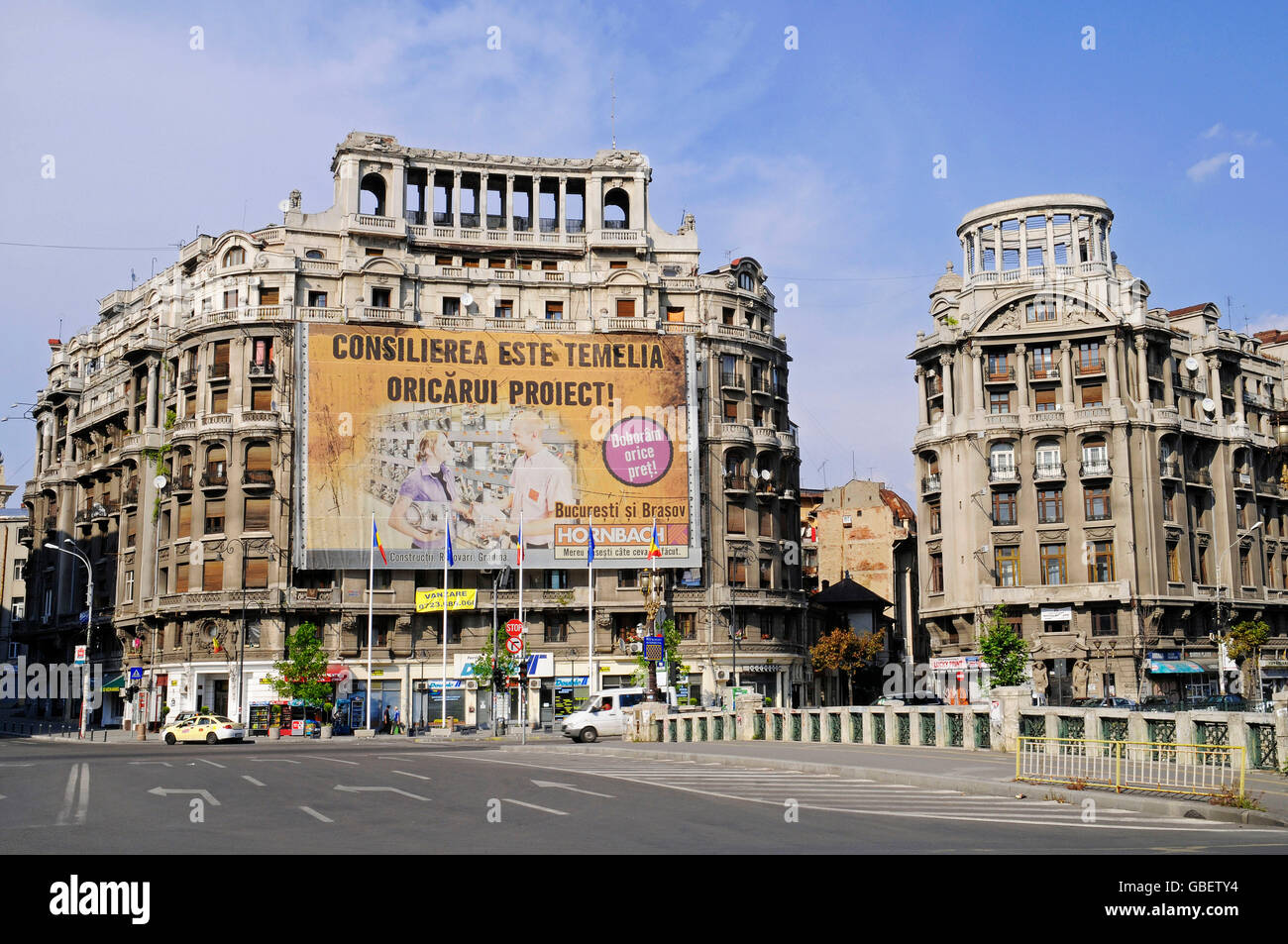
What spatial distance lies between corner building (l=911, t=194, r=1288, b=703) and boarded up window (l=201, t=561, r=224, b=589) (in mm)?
43389

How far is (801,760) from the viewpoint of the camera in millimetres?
29281

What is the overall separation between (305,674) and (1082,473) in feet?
152

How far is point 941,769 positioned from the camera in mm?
25750

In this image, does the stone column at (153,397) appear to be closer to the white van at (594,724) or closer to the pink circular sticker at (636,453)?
the pink circular sticker at (636,453)

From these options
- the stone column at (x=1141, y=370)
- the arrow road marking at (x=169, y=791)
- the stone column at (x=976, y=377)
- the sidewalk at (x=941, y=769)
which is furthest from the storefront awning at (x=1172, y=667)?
the arrow road marking at (x=169, y=791)

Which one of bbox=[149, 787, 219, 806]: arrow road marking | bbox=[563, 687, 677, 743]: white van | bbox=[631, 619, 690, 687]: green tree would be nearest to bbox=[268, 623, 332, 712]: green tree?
bbox=[631, 619, 690, 687]: green tree

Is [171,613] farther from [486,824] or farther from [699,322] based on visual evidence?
[486,824]

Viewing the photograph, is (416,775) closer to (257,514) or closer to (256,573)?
(256,573)

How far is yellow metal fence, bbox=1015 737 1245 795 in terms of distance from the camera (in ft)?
64.9

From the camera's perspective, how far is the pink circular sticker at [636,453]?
7669 centimetres

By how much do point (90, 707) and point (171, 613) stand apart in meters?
11.9

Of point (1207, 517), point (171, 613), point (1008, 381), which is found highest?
point (1008, 381)

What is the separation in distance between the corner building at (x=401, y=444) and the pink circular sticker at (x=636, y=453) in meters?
3.61

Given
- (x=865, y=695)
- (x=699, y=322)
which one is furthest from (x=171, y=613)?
(x=865, y=695)
